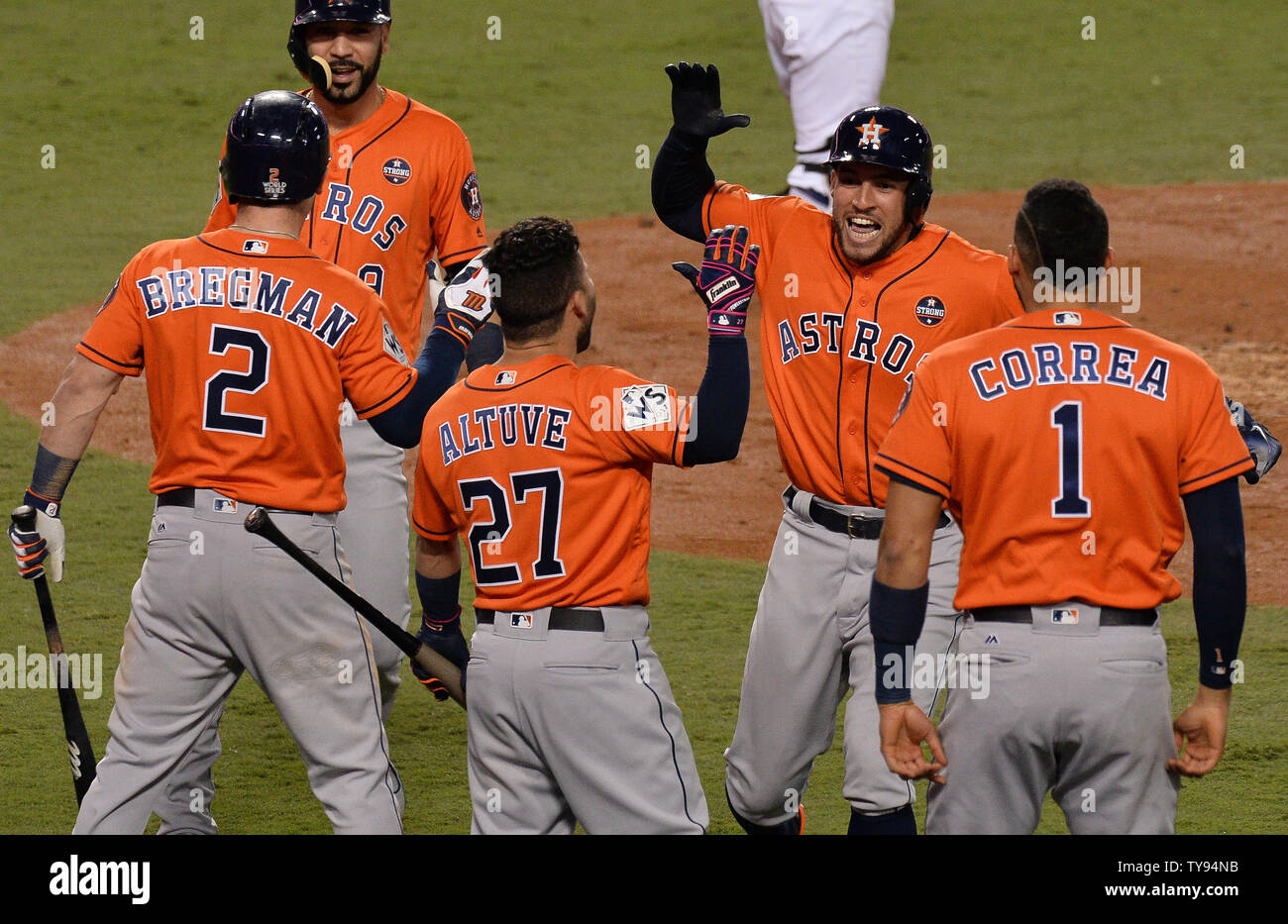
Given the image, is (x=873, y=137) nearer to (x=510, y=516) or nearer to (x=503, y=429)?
(x=503, y=429)

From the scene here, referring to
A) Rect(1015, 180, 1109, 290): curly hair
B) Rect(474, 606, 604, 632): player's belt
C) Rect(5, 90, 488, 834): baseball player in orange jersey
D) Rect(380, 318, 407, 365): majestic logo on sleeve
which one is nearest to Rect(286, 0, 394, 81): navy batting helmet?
Rect(5, 90, 488, 834): baseball player in orange jersey

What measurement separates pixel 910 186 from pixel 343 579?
5.60 ft

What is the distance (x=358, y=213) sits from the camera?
5184 mm

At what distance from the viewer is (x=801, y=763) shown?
4266 mm

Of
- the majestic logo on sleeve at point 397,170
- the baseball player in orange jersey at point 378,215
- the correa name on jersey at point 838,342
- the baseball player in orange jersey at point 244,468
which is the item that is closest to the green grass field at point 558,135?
the baseball player in orange jersey at point 378,215

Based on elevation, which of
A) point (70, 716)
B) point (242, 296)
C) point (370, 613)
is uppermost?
point (242, 296)

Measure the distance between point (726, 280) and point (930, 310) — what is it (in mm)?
681

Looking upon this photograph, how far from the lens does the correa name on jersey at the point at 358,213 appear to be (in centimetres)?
518

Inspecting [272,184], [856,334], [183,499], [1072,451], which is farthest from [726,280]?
[183,499]

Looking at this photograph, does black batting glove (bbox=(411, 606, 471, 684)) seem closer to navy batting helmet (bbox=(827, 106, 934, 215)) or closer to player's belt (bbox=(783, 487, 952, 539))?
player's belt (bbox=(783, 487, 952, 539))

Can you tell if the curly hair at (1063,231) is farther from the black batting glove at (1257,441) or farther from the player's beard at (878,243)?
the player's beard at (878,243)

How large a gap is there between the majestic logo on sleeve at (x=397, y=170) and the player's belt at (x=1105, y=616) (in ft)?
8.51
